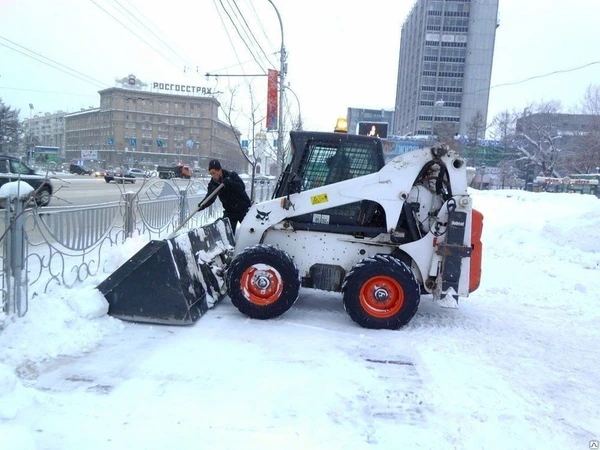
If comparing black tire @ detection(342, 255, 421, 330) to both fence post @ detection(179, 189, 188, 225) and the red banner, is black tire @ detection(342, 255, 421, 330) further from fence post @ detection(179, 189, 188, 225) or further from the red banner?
the red banner

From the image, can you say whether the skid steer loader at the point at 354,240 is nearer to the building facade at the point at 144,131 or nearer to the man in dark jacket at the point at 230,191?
the man in dark jacket at the point at 230,191

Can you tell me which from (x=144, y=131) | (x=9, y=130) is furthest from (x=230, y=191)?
(x=144, y=131)

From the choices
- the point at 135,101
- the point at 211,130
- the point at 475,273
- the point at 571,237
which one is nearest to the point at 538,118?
the point at 211,130

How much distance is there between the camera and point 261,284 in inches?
205

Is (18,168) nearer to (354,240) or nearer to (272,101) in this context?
(272,101)

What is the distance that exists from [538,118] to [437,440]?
57816mm

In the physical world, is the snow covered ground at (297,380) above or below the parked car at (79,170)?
below

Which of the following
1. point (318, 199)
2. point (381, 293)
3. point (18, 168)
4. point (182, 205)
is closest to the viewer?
point (381, 293)

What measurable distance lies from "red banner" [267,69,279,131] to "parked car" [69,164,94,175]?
1319 inches

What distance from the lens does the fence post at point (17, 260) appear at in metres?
4.27

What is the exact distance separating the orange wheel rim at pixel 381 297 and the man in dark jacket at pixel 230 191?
2.88 metres

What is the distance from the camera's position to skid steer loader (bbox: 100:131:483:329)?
5070mm

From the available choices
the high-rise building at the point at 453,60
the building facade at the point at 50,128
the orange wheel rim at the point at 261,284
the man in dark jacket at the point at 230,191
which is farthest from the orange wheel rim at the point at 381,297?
the high-rise building at the point at 453,60

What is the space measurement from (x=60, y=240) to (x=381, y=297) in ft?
12.0
